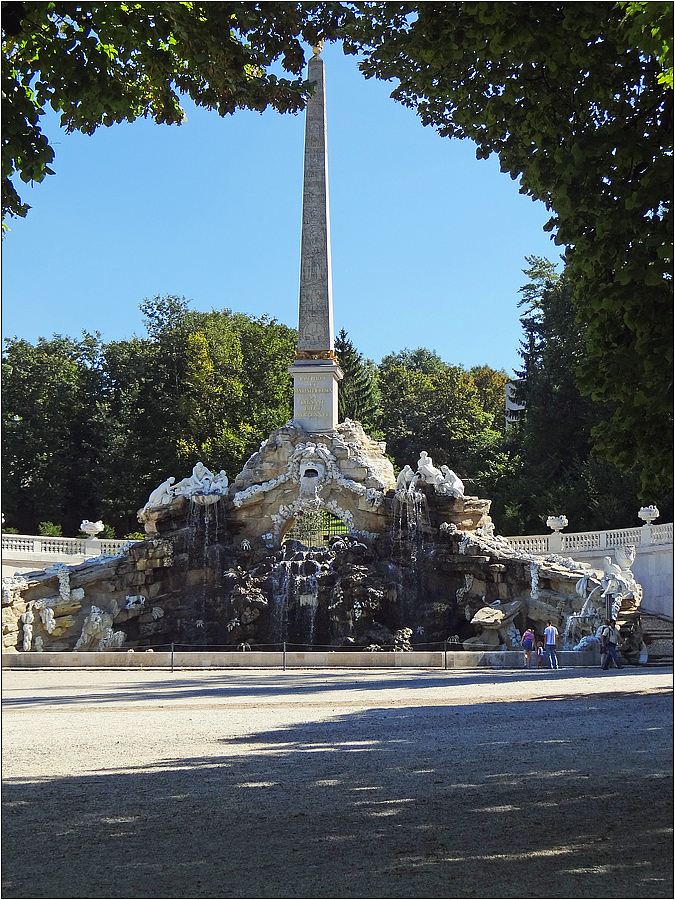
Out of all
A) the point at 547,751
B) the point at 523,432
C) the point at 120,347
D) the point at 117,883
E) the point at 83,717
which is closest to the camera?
the point at 117,883

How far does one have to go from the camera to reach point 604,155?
5.93 metres

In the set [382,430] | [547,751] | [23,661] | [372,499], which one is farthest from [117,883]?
[382,430]

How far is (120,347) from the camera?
50625 millimetres

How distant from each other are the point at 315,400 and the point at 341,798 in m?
26.5

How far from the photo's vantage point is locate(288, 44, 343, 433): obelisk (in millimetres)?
31719

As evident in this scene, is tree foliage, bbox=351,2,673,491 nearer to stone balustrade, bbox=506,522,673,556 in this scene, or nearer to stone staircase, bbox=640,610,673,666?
stone staircase, bbox=640,610,673,666

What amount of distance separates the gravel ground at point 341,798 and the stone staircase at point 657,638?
967 cm

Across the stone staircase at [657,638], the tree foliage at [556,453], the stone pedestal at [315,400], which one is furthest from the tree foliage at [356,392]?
the stone staircase at [657,638]

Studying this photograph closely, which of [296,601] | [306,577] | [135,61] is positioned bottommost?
[296,601]

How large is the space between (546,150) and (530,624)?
2167 cm

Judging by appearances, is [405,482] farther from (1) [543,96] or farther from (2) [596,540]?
(1) [543,96]

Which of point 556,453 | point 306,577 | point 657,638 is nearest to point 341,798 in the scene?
point 657,638

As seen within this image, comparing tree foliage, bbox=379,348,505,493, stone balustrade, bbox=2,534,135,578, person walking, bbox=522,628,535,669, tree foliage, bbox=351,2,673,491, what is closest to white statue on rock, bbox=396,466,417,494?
stone balustrade, bbox=2,534,135,578

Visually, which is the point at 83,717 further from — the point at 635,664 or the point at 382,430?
the point at 382,430
